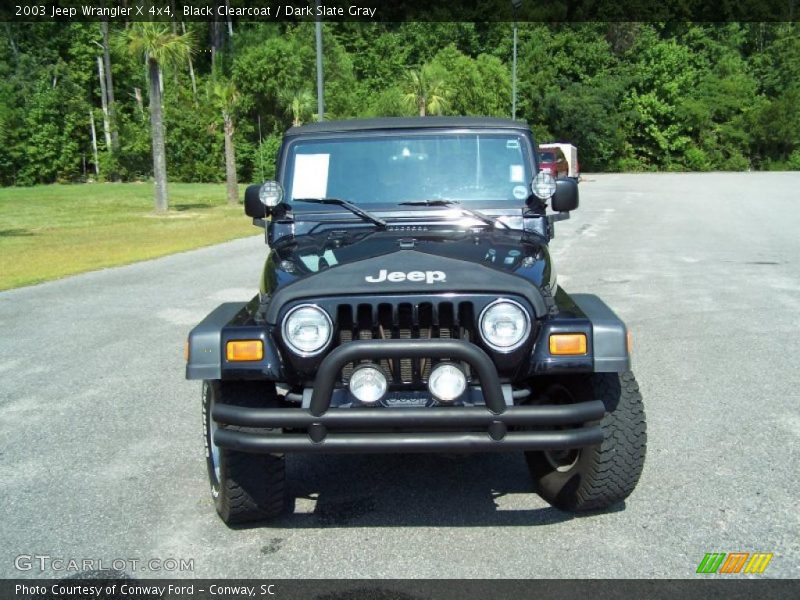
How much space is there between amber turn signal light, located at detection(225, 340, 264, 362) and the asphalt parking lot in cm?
82

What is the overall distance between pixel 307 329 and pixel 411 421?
1.87 feet

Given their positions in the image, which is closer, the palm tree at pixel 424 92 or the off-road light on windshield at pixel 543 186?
the off-road light on windshield at pixel 543 186

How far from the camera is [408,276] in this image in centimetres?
368

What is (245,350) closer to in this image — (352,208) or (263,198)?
(352,208)

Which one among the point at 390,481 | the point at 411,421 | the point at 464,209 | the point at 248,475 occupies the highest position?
the point at 464,209

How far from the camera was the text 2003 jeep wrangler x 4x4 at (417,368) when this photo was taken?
11.3ft

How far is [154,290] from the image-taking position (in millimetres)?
11672

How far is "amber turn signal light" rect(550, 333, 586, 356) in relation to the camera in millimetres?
3611

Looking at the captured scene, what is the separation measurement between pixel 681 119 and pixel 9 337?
220 ft

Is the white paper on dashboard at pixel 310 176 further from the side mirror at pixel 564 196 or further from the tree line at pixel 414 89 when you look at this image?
the tree line at pixel 414 89

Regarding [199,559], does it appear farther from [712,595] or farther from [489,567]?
[712,595]

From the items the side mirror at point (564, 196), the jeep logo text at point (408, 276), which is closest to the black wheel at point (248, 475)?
the jeep logo text at point (408, 276)

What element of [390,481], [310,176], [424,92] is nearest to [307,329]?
[390,481]

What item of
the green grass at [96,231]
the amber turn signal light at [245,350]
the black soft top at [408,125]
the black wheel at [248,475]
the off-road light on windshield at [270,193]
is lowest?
the green grass at [96,231]
